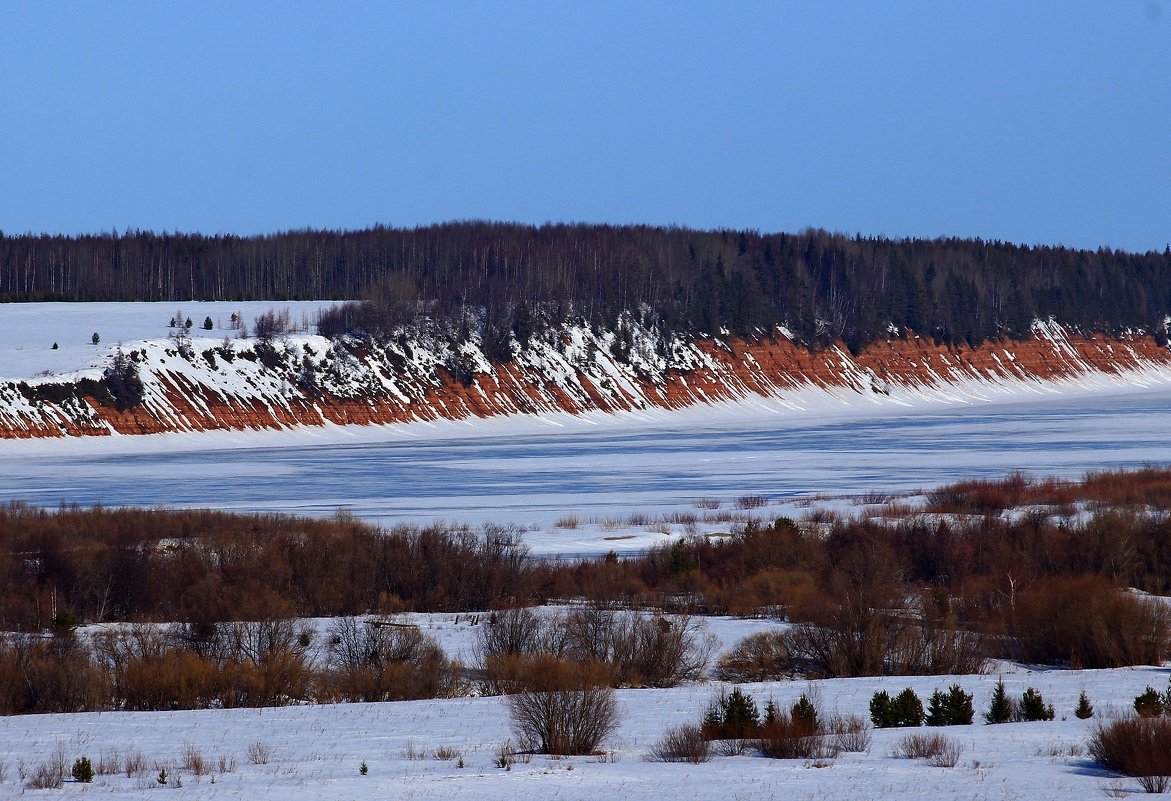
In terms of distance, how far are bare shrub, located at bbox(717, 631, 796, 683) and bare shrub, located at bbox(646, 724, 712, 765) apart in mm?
6185

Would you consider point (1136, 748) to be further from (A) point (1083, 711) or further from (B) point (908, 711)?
(B) point (908, 711)

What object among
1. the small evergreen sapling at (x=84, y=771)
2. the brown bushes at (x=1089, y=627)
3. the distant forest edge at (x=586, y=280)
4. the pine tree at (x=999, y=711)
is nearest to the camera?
the small evergreen sapling at (x=84, y=771)

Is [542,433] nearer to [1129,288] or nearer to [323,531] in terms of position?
[323,531]

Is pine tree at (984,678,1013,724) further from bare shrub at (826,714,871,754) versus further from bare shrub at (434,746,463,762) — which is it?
bare shrub at (434,746,463,762)

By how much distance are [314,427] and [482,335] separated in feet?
81.5

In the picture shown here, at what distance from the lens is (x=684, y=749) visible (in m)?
13.5

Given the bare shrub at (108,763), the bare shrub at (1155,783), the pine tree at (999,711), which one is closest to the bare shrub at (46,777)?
the bare shrub at (108,763)

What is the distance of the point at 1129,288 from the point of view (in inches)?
7047

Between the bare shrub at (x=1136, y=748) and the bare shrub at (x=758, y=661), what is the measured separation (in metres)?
7.73

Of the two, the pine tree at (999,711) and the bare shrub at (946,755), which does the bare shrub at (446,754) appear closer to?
the bare shrub at (946,755)

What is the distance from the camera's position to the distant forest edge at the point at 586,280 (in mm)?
115000

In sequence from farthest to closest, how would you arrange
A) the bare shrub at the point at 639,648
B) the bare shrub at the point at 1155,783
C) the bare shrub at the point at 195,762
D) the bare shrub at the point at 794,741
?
the bare shrub at the point at 639,648 < the bare shrub at the point at 794,741 < the bare shrub at the point at 195,762 < the bare shrub at the point at 1155,783

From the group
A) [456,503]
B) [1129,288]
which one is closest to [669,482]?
[456,503]

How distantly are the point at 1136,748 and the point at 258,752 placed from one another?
8191mm
